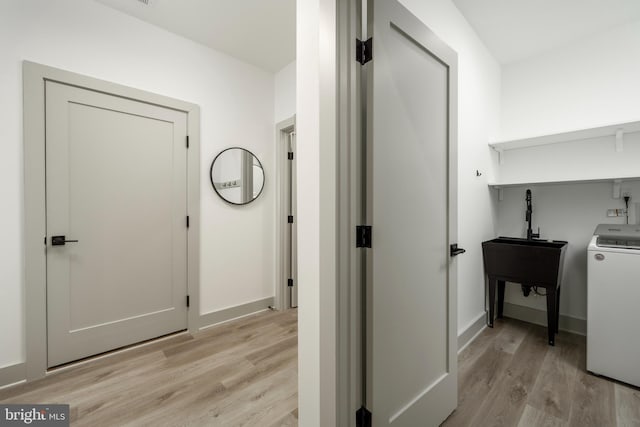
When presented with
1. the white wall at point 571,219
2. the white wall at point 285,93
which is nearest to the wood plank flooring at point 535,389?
the white wall at point 571,219

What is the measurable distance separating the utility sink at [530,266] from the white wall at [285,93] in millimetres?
2385

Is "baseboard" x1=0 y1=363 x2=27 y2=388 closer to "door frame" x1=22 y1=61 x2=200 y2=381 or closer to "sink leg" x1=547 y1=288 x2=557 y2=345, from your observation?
"door frame" x1=22 y1=61 x2=200 y2=381

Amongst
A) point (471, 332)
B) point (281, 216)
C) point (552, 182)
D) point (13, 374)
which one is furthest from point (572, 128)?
point (13, 374)

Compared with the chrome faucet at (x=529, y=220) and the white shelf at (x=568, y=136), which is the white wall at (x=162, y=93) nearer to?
the white shelf at (x=568, y=136)

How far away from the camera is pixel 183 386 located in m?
1.74

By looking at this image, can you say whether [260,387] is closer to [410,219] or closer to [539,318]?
[410,219]

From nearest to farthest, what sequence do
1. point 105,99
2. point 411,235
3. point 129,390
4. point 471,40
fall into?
1. point 411,235
2. point 129,390
3. point 105,99
4. point 471,40

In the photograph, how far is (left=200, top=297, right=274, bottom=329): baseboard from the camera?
258 cm

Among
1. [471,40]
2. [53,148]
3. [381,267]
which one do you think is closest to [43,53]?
[53,148]

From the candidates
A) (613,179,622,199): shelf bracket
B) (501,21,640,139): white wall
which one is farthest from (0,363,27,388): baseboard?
(613,179,622,199): shelf bracket

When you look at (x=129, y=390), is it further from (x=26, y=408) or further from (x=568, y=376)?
(x=568, y=376)

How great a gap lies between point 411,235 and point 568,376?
168cm

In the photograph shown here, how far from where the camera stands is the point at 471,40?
2.27 metres

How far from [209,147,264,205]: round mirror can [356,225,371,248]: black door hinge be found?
6.51 feet
